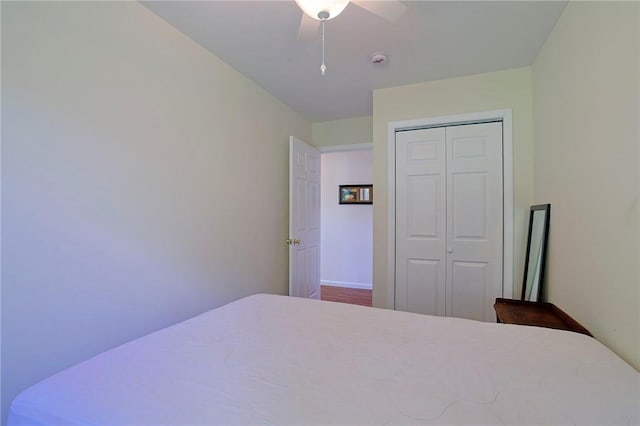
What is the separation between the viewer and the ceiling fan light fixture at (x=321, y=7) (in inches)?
53.0

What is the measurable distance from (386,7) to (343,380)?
5.54ft

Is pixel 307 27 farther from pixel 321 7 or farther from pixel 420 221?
pixel 420 221

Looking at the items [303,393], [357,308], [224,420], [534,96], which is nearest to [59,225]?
[224,420]

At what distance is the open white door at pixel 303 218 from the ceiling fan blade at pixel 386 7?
1722 mm

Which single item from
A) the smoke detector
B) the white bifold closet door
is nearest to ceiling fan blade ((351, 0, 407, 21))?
the smoke detector

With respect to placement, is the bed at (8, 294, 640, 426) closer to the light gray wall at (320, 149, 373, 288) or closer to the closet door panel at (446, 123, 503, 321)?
the closet door panel at (446, 123, 503, 321)

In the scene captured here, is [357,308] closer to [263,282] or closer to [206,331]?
[206,331]

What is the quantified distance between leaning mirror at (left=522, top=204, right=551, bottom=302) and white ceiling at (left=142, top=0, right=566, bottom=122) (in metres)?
1.18

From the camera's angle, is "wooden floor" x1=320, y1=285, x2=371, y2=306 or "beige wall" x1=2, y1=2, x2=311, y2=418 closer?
"beige wall" x1=2, y1=2, x2=311, y2=418

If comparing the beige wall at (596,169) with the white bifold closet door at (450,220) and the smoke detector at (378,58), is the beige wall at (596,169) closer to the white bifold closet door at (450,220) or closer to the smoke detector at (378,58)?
the white bifold closet door at (450,220)

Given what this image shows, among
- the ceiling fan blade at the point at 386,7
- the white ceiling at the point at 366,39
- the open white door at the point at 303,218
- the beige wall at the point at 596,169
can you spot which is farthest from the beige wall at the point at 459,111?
the ceiling fan blade at the point at 386,7

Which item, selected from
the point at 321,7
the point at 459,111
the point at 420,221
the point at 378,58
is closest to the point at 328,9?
the point at 321,7

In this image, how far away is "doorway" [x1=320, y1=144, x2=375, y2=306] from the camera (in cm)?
500

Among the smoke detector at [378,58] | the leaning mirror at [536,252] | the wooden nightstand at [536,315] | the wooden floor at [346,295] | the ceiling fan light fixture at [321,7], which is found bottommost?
the wooden floor at [346,295]
